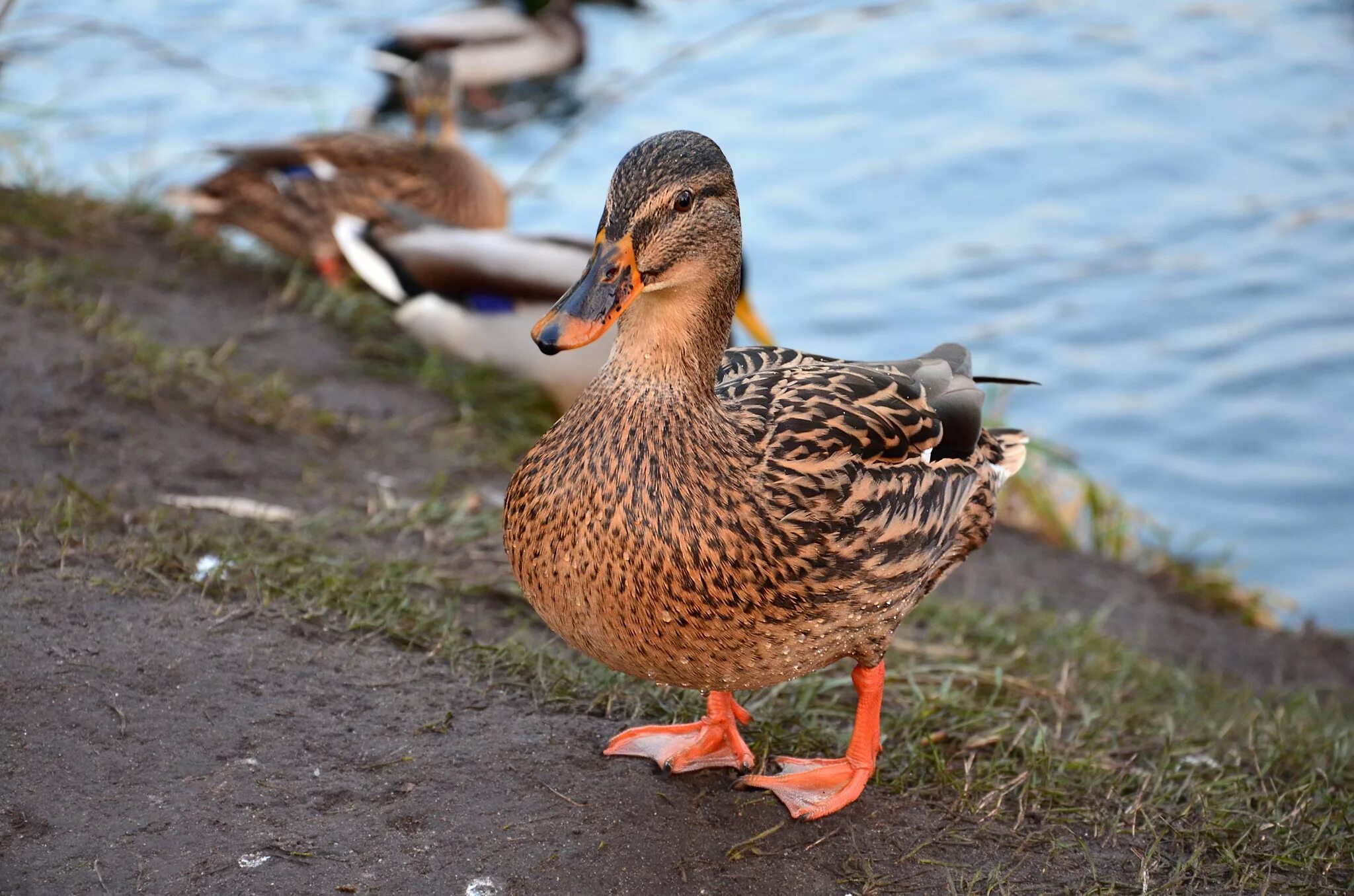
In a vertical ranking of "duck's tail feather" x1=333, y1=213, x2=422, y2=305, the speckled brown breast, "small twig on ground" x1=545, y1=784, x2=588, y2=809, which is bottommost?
"small twig on ground" x1=545, y1=784, x2=588, y2=809

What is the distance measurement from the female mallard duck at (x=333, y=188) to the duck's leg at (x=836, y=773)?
12.9ft

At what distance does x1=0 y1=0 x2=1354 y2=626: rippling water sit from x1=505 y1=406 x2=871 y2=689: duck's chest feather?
4.37m

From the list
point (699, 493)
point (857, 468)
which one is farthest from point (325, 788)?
point (857, 468)

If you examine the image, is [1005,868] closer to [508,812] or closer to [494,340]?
[508,812]

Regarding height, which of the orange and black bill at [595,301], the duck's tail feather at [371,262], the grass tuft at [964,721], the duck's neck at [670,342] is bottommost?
the grass tuft at [964,721]

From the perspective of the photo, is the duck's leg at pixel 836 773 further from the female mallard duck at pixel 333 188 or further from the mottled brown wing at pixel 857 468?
the female mallard duck at pixel 333 188

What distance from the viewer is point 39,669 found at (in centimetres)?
304

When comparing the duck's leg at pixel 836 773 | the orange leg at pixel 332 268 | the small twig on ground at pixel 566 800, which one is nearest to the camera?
the small twig on ground at pixel 566 800

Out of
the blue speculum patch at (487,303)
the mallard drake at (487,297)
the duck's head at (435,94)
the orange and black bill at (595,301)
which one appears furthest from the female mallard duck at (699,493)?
the duck's head at (435,94)

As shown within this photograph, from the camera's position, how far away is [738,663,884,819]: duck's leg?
3090 millimetres

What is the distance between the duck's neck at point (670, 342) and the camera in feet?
9.33

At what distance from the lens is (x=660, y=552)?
2.73m

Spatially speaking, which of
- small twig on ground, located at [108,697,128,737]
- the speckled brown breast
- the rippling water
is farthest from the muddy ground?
the rippling water

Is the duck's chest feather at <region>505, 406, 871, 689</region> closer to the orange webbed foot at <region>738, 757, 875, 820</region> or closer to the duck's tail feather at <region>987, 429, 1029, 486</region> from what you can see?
the orange webbed foot at <region>738, 757, 875, 820</region>
